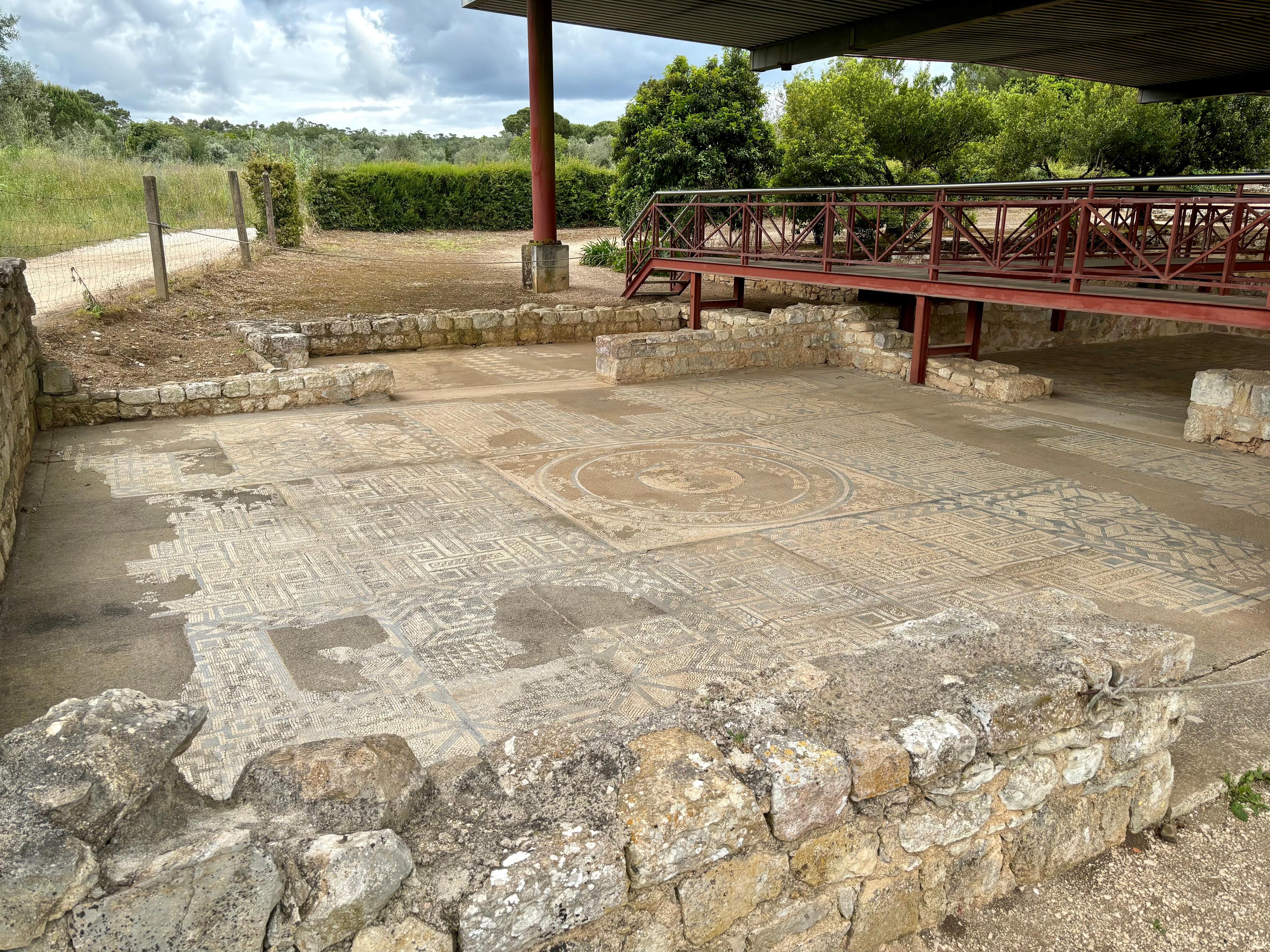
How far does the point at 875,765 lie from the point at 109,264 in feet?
52.2

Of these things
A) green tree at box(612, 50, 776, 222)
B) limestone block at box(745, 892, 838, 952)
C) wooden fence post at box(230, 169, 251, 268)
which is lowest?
limestone block at box(745, 892, 838, 952)

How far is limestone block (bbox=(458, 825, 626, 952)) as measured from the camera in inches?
79.9

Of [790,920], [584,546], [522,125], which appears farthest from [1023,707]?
[522,125]

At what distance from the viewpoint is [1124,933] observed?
111 inches

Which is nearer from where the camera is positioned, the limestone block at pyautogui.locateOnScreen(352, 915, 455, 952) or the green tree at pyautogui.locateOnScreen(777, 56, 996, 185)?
the limestone block at pyautogui.locateOnScreen(352, 915, 455, 952)

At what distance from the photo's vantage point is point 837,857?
254 cm

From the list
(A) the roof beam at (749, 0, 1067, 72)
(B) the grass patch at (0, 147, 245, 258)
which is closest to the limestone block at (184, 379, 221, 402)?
(B) the grass patch at (0, 147, 245, 258)

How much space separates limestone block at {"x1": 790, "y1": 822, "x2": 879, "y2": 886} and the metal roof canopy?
1261 cm

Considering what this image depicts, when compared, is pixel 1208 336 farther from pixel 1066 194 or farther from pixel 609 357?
pixel 609 357

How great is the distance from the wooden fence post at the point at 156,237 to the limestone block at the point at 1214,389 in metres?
11.6

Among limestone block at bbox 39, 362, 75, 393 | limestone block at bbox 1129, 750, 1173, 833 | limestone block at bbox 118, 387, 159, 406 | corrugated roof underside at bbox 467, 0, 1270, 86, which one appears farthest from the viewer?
corrugated roof underside at bbox 467, 0, 1270, 86

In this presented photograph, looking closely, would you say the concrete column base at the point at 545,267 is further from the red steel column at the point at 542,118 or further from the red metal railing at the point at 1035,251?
the red metal railing at the point at 1035,251

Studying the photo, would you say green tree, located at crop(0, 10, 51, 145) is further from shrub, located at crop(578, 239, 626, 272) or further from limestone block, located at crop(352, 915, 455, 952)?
limestone block, located at crop(352, 915, 455, 952)

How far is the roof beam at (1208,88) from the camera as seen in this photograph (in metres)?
17.2
